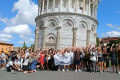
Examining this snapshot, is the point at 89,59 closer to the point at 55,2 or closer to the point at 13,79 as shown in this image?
the point at 13,79

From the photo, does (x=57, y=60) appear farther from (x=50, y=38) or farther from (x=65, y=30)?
(x=50, y=38)

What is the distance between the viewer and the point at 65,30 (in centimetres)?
2197

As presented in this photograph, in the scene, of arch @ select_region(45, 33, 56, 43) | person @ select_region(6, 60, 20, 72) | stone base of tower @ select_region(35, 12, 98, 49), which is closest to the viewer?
person @ select_region(6, 60, 20, 72)

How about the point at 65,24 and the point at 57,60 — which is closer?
the point at 57,60

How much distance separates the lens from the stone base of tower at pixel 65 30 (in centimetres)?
2172

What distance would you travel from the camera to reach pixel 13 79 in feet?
23.4

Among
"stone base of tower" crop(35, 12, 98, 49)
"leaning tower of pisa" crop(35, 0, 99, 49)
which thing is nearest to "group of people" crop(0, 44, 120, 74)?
"stone base of tower" crop(35, 12, 98, 49)

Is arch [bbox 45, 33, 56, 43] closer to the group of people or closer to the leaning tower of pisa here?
the leaning tower of pisa

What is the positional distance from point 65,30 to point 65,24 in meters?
1.06

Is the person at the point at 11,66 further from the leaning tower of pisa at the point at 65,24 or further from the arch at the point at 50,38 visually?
the arch at the point at 50,38

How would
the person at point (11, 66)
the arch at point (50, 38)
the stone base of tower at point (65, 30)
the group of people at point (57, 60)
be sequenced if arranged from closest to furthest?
the group of people at point (57, 60) → the person at point (11, 66) → the stone base of tower at point (65, 30) → the arch at point (50, 38)

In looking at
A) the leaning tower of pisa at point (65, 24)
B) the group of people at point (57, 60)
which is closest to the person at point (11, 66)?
the group of people at point (57, 60)

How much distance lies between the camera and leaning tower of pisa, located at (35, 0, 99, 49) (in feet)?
71.5

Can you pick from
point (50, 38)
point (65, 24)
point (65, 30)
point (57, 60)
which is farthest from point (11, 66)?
point (65, 24)
